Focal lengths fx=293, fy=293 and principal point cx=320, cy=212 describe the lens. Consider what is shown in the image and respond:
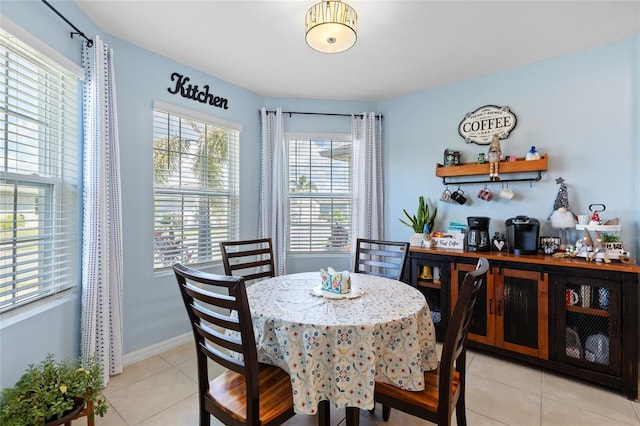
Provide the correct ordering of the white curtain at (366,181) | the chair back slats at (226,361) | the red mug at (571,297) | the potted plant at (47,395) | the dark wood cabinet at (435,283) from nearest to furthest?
the chair back slats at (226,361), the potted plant at (47,395), the red mug at (571,297), the dark wood cabinet at (435,283), the white curtain at (366,181)

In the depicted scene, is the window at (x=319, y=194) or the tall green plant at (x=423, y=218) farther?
the window at (x=319, y=194)

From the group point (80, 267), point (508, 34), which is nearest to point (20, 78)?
point (80, 267)

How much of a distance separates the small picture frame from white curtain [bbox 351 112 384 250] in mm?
1546

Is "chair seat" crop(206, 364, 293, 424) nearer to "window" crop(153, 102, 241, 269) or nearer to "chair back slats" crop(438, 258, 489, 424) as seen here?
"chair back slats" crop(438, 258, 489, 424)

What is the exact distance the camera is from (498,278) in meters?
2.39

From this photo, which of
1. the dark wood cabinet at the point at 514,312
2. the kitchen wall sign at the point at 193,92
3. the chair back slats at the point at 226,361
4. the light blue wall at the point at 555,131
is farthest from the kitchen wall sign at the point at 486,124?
the chair back slats at the point at 226,361

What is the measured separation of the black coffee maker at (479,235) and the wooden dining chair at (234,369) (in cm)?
207

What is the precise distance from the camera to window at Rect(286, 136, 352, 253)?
3541mm

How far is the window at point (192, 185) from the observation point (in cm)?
263

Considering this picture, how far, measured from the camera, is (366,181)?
3.48m

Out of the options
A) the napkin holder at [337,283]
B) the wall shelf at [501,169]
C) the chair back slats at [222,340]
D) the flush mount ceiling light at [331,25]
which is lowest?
the chair back slats at [222,340]

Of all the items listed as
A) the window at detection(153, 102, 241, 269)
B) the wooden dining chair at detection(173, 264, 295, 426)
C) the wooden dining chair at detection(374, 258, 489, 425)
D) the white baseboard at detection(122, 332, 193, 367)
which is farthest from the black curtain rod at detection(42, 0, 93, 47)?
the wooden dining chair at detection(374, 258, 489, 425)

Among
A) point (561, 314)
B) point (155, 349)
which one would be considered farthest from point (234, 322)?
point (561, 314)

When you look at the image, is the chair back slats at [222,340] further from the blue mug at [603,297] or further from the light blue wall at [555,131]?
the light blue wall at [555,131]
